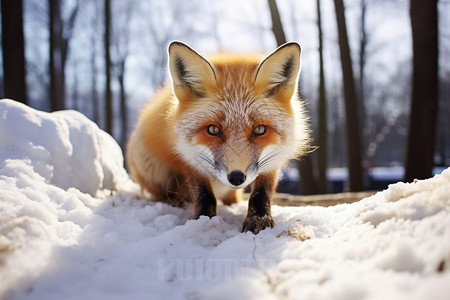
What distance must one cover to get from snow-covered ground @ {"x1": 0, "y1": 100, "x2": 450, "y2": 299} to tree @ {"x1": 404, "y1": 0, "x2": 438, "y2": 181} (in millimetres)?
3971

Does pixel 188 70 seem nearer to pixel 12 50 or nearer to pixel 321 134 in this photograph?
pixel 12 50

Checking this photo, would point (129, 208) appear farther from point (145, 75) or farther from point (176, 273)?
point (145, 75)

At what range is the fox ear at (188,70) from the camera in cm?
219

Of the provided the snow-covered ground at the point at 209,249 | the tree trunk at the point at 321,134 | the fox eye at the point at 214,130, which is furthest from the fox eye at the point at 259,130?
the tree trunk at the point at 321,134

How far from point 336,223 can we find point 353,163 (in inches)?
219

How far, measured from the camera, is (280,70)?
2.28 metres

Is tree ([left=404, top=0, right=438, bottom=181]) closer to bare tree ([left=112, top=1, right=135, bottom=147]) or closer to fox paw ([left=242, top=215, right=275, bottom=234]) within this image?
fox paw ([left=242, top=215, right=275, bottom=234])

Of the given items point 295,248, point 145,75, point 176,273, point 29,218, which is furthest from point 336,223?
point 145,75

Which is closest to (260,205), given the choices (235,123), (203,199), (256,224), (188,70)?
(256,224)

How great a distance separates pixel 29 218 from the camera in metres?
1.55

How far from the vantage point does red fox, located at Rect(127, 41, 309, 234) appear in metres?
2.00

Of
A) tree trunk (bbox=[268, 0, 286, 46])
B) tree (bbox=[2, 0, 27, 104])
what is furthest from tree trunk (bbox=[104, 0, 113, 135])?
tree trunk (bbox=[268, 0, 286, 46])

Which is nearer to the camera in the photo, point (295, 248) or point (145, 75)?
point (295, 248)

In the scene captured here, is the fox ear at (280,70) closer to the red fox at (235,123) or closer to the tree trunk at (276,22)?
the red fox at (235,123)
